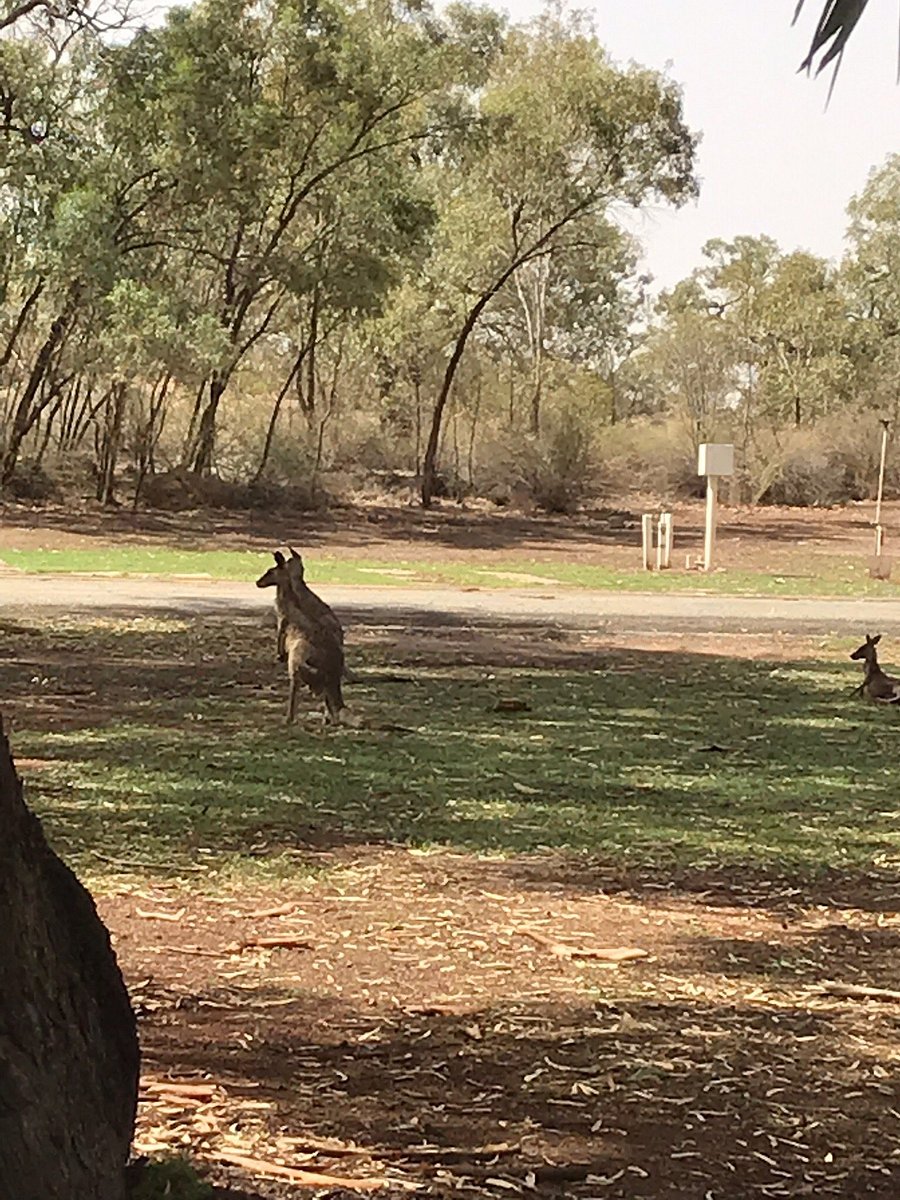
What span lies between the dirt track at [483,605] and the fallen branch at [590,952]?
1316 cm

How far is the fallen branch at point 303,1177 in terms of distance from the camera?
167 inches

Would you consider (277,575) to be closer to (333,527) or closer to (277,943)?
(277,943)

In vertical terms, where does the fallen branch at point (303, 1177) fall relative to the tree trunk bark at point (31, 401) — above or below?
below

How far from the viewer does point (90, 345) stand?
33250 mm

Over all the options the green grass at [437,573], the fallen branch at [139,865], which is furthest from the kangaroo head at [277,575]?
the green grass at [437,573]

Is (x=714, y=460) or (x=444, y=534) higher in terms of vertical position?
(x=714, y=460)

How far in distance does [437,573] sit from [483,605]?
219 inches

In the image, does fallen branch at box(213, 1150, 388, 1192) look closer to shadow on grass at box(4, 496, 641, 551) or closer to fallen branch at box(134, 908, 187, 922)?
fallen branch at box(134, 908, 187, 922)

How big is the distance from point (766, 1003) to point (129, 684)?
8666mm

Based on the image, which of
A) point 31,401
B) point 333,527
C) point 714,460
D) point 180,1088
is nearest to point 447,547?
point 333,527

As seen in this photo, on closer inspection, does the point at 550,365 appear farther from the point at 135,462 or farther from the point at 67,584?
the point at 67,584

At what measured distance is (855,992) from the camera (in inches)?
241

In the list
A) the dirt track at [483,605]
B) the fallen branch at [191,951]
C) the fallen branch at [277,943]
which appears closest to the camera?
the fallen branch at [191,951]

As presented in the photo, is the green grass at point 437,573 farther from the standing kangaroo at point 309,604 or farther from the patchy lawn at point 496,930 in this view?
the standing kangaroo at point 309,604
